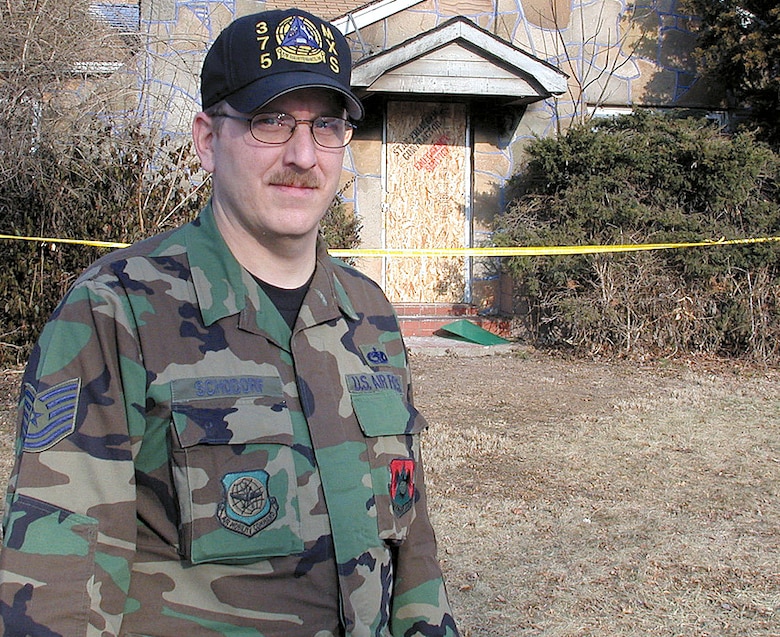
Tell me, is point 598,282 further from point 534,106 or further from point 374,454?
point 374,454

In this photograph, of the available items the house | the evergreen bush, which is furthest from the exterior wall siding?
the evergreen bush

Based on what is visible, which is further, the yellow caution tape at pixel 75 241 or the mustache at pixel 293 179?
the yellow caution tape at pixel 75 241

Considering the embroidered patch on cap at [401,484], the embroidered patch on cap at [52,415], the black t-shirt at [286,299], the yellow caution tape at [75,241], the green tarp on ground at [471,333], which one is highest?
the yellow caution tape at [75,241]

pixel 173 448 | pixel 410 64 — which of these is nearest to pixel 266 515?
pixel 173 448

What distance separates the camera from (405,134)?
11547mm

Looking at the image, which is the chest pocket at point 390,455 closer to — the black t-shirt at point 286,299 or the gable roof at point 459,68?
the black t-shirt at point 286,299

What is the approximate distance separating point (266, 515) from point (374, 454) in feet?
0.89

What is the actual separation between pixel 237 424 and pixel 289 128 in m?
0.57

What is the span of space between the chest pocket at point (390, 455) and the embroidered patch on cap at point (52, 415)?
0.53 m

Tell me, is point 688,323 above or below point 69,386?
below

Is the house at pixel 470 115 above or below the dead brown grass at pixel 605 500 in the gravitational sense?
above

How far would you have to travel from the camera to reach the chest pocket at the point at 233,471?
1474mm

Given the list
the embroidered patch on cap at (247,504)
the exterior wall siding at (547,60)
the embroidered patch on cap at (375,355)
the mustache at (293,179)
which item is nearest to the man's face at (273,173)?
the mustache at (293,179)

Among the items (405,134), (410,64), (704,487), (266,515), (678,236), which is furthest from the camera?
(405,134)
